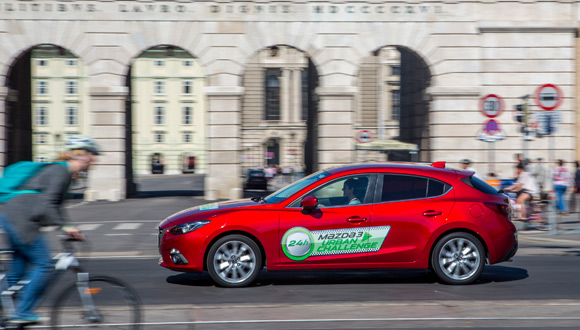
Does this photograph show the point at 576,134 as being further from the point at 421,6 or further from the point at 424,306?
the point at 424,306

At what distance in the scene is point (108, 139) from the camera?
28.5m

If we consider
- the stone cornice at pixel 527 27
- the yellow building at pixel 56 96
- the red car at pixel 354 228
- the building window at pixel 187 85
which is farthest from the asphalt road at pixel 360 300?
the building window at pixel 187 85

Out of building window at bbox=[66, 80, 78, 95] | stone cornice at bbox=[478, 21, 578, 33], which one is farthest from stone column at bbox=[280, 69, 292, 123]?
Answer: stone cornice at bbox=[478, 21, 578, 33]

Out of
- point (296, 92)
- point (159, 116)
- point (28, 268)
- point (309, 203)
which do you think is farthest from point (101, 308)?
point (159, 116)

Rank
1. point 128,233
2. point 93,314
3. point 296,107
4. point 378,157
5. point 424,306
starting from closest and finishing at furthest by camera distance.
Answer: point 93,314 → point 424,306 → point 128,233 → point 378,157 → point 296,107

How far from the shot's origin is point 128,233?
18.2m

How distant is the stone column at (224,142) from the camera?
28.5 m

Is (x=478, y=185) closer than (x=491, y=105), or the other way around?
(x=478, y=185)

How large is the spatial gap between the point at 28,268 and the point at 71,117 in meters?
75.8

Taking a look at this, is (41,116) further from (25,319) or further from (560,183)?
(25,319)

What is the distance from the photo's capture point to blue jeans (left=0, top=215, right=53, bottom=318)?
21.0 ft

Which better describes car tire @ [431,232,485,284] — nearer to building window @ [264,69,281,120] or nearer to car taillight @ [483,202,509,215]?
car taillight @ [483,202,509,215]

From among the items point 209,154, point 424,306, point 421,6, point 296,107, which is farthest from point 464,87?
point 296,107

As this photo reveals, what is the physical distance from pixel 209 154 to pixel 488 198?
19018mm
